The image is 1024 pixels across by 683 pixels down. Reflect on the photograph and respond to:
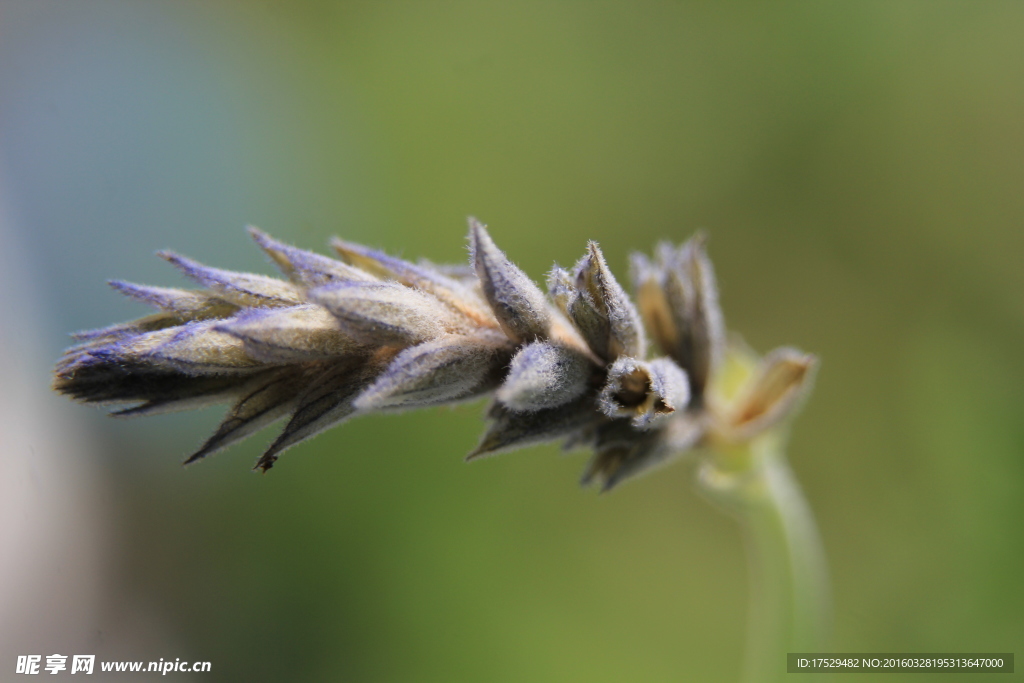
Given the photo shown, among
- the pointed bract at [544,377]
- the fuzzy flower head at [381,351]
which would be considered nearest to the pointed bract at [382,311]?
the fuzzy flower head at [381,351]

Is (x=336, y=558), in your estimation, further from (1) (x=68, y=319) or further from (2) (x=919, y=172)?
(2) (x=919, y=172)

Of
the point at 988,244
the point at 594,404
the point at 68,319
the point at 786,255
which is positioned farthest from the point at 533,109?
the point at 594,404

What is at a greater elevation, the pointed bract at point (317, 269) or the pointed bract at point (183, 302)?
the pointed bract at point (317, 269)

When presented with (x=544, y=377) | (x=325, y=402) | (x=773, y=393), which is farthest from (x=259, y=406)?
(x=773, y=393)

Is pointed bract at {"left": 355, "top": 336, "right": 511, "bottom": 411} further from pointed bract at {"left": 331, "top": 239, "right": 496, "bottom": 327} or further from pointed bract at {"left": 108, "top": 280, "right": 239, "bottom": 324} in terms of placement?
pointed bract at {"left": 108, "top": 280, "right": 239, "bottom": 324}

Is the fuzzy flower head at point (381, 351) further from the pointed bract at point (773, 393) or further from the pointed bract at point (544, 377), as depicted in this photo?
the pointed bract at point (773, 393)

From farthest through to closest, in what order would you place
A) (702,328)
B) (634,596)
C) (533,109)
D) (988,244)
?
(533,109) < (634,596) < (988,244) < (702,328)
